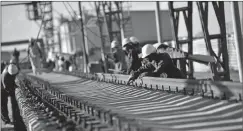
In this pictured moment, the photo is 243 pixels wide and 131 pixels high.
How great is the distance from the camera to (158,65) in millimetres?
7941

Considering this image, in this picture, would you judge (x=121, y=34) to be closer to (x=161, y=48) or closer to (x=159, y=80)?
(x=161, y=48)

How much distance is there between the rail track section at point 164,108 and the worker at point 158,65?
1.64 ft

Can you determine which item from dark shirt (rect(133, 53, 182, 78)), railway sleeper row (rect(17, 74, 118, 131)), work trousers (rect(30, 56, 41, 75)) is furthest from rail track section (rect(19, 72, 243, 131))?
work trousers (rect(30, 56, 41, 75))

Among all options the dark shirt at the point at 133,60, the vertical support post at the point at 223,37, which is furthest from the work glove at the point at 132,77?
the vertical support post at the point at 223,37

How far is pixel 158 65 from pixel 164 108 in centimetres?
289

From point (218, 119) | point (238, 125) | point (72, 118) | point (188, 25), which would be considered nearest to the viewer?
point (238, 125)

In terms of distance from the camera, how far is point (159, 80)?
7.31m

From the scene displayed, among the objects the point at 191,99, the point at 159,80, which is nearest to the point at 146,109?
the point at 191,99

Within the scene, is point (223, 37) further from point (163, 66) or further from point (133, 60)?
point (163, 66)

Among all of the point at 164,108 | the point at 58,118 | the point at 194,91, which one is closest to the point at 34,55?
the point at 194,91

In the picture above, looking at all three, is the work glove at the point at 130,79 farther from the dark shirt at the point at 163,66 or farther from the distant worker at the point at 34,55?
the distant worker at the point at 34,55

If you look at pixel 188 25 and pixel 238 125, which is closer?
pixel 238 125

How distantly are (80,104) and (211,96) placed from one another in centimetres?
220

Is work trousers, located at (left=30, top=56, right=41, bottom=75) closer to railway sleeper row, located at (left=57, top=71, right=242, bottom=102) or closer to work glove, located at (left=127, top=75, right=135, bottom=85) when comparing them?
railway sleeper row, located at (left=57, top=71, right=242, bottom=102)
